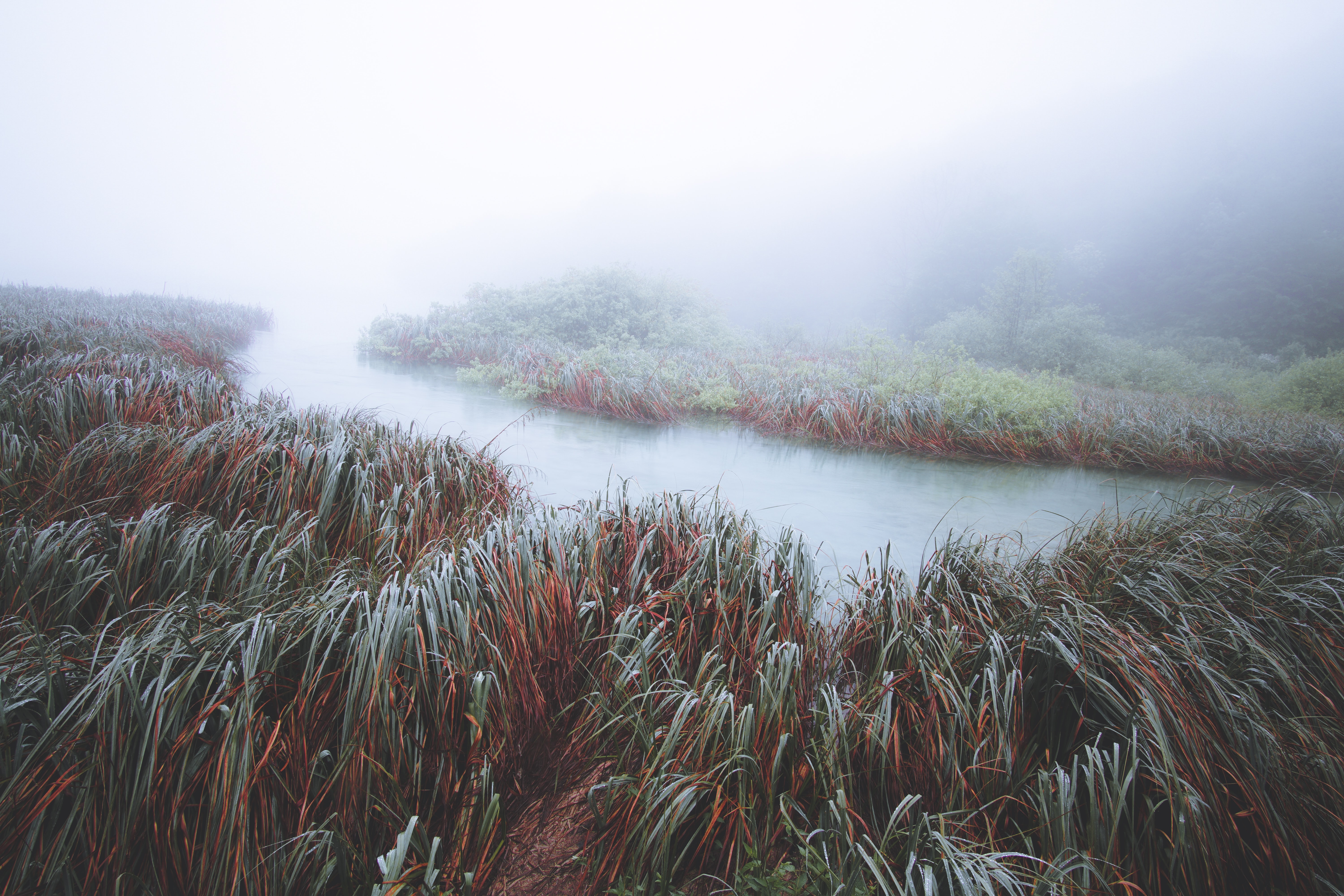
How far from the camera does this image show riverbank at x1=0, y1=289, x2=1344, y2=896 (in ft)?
4.12

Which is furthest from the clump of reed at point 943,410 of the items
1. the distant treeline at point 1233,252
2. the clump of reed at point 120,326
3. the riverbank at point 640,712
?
the clump of reed at point 120,326

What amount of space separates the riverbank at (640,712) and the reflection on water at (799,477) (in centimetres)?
128

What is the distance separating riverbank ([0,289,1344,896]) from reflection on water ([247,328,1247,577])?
1277mm

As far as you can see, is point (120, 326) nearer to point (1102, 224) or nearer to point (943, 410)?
point (943, 410)

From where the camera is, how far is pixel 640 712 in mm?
1746

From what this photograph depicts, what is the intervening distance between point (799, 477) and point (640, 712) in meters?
4.04

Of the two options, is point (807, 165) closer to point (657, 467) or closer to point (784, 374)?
point (784, 374)

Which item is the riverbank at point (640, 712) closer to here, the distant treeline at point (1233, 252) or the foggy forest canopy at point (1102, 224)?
the distant treeline at point (1233, 252)

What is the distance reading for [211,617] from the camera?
1.74 metres

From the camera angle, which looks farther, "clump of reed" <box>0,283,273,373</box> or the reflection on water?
"clump of reed" <box>0,283,273,373</box>

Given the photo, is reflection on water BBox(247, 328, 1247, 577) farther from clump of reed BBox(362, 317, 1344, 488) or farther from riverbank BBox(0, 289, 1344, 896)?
riverbank BBox(0, 289, 1344, 896)

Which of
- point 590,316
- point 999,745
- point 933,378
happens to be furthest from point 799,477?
point 590,316

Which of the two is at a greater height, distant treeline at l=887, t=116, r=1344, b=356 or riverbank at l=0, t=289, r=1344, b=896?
distant treeline at l=887, t=116, r=1344, b=356

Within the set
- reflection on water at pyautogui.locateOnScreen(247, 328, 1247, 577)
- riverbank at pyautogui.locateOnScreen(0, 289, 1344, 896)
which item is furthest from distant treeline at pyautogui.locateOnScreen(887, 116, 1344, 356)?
riverbank at pyautogui.locateOnScreen(0, 289, 1344, 896)
